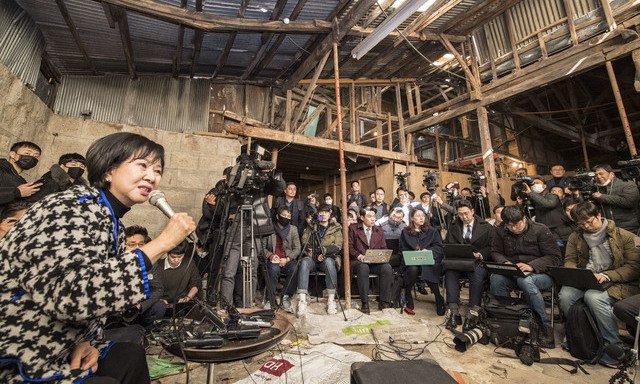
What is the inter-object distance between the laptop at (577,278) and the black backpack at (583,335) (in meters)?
0.21

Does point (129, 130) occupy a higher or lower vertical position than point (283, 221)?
higher

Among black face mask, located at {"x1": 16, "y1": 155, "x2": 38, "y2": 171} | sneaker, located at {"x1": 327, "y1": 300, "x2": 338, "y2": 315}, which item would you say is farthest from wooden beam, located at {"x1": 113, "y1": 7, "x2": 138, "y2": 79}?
sneaker, located at {"x1": 327, "y1": 300, "x2": 338, "y2": 315}

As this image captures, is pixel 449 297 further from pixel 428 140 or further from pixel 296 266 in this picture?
pixel 428 140

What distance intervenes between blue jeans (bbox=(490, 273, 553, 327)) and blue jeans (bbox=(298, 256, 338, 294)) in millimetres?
2221

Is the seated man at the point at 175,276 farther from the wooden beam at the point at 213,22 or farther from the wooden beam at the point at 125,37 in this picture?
the wooden beam at the point at 125,37

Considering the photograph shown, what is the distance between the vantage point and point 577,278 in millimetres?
3115

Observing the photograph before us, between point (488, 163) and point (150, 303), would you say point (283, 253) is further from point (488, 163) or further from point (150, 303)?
point (488, 163)

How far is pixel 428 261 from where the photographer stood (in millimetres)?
4281

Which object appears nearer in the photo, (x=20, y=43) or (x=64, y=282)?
(x=64, y=282)

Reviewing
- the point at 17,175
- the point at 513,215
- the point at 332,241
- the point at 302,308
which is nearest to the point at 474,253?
the point at 513,215

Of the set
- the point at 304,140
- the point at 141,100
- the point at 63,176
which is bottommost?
the point at 63,176

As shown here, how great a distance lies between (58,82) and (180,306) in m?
5.53

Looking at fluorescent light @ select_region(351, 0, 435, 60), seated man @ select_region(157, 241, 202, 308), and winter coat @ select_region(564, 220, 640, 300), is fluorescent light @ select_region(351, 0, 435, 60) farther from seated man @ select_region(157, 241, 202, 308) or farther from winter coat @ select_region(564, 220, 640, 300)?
seated man @ select_region(157, 241, 202, 308)

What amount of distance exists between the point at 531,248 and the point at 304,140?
5018mm
